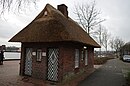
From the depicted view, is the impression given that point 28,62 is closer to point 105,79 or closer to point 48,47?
point 48,47

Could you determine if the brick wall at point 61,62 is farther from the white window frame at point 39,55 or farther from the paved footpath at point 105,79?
the paved footpath at point 105,79

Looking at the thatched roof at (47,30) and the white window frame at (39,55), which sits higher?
the thatched roof at (47,30)

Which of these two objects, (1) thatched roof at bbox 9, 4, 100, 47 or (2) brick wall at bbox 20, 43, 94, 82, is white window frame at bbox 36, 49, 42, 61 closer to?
(2) brick wall at bbox 20, 43, 94, 82

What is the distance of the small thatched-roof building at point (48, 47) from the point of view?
14.0m

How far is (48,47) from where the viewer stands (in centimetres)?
1467

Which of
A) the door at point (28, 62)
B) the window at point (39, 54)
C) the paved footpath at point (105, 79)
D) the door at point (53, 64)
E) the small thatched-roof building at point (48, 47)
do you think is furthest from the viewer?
the door at point (28, 62)

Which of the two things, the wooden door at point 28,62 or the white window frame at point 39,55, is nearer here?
the white window frame at point 39,55

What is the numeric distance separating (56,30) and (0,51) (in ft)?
45.5

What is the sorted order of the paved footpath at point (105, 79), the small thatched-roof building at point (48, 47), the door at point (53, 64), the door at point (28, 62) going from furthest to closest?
1. the door at point (28, 62)
2. the door at point (53, 64)
3. the small thatched-roof building at point (48, 47)
4. the paved footpath at point (105, 79)

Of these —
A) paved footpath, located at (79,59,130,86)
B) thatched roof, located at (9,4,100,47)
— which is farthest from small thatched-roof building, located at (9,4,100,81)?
paved footpath, located at (79,59,130,86)

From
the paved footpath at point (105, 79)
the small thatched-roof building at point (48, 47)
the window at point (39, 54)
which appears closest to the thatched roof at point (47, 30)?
the small thatched-roof building at point (48, 47)

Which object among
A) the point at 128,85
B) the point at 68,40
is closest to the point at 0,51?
the point at 68,40

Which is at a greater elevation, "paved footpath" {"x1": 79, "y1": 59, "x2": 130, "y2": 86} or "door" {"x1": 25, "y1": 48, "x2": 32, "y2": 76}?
"door" {"x1": 25, "y1": 48, "x2": 32, "y2": 76}

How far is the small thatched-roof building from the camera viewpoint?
45.9 feet
